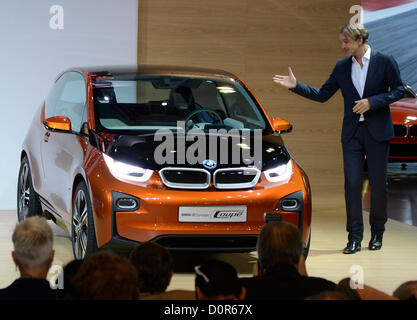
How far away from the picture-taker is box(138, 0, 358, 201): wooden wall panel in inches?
335

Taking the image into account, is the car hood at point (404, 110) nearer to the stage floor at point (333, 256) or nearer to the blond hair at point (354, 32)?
the stage floor at point (333, 256)

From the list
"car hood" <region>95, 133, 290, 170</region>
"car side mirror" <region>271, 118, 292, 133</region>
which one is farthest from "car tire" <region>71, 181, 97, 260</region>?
"car side mirror" <region>271, 118, 292, 133</region>

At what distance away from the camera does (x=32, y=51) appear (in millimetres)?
7449

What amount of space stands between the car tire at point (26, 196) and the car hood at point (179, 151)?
4.73 feet

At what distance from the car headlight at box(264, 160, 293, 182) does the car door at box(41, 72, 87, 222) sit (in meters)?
1.13

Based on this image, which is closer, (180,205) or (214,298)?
(214,298)

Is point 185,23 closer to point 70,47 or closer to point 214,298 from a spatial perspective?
point 70,47

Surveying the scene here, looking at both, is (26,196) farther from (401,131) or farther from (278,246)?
(401,131)

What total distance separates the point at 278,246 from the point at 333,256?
296 cm

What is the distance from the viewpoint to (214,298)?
2396mm

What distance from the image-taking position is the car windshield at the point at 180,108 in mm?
5086

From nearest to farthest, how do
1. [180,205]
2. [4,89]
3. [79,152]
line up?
[180,205], [79,152], [4,89]
